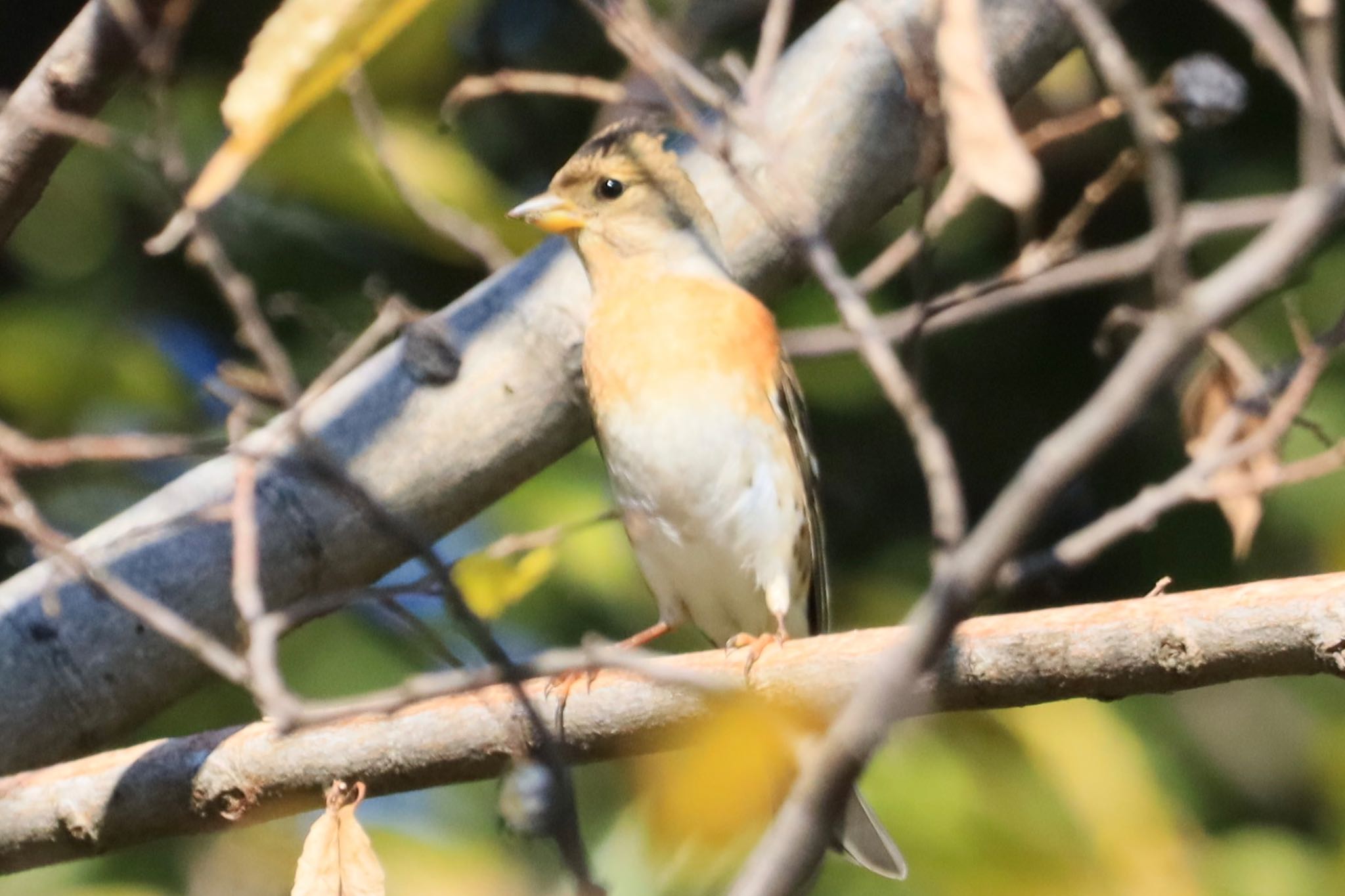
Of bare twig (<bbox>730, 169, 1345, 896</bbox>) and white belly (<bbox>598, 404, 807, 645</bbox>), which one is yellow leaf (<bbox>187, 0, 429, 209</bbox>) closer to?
bare twig (<bbox>730, 169, 1345, 896</bbox>)

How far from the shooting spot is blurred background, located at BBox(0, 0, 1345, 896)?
281 cm

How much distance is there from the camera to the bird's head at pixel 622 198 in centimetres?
342

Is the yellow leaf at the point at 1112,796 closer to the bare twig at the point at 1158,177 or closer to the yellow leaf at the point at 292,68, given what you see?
the bare twig at the point at 1158,177

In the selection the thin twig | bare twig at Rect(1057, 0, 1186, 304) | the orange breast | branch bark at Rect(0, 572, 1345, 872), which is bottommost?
bare twig at Rect(1057, 0, 1186, 304)

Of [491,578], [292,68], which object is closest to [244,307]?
[292,68]

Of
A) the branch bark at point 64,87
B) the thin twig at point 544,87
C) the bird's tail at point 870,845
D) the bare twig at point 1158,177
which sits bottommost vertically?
the bare twig at point 1158,177

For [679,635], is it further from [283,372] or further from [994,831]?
[283,372]

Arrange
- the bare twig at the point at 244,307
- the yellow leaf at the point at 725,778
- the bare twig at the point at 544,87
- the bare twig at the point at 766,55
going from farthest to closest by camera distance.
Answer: the bare twig at the point at 544,87 → the yellow leaf at the point at 725,778 → the bare twig at the point at 766,55 → the bare twig at the point at 244,307

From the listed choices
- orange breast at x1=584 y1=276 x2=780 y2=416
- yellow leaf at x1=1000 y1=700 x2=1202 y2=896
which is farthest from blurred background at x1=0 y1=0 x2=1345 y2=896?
orange breast at x1=584 y1=276 x2=780 y2=416

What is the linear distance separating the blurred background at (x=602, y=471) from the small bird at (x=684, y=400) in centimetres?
18

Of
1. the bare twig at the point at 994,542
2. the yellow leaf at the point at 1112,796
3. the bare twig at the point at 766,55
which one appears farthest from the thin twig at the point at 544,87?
the yellow leaf at the point at 1112,796

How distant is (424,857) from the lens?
2.95 meters

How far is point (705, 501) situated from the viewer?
325 centimetres

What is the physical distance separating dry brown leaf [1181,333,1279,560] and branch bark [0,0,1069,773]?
0.63 metres
